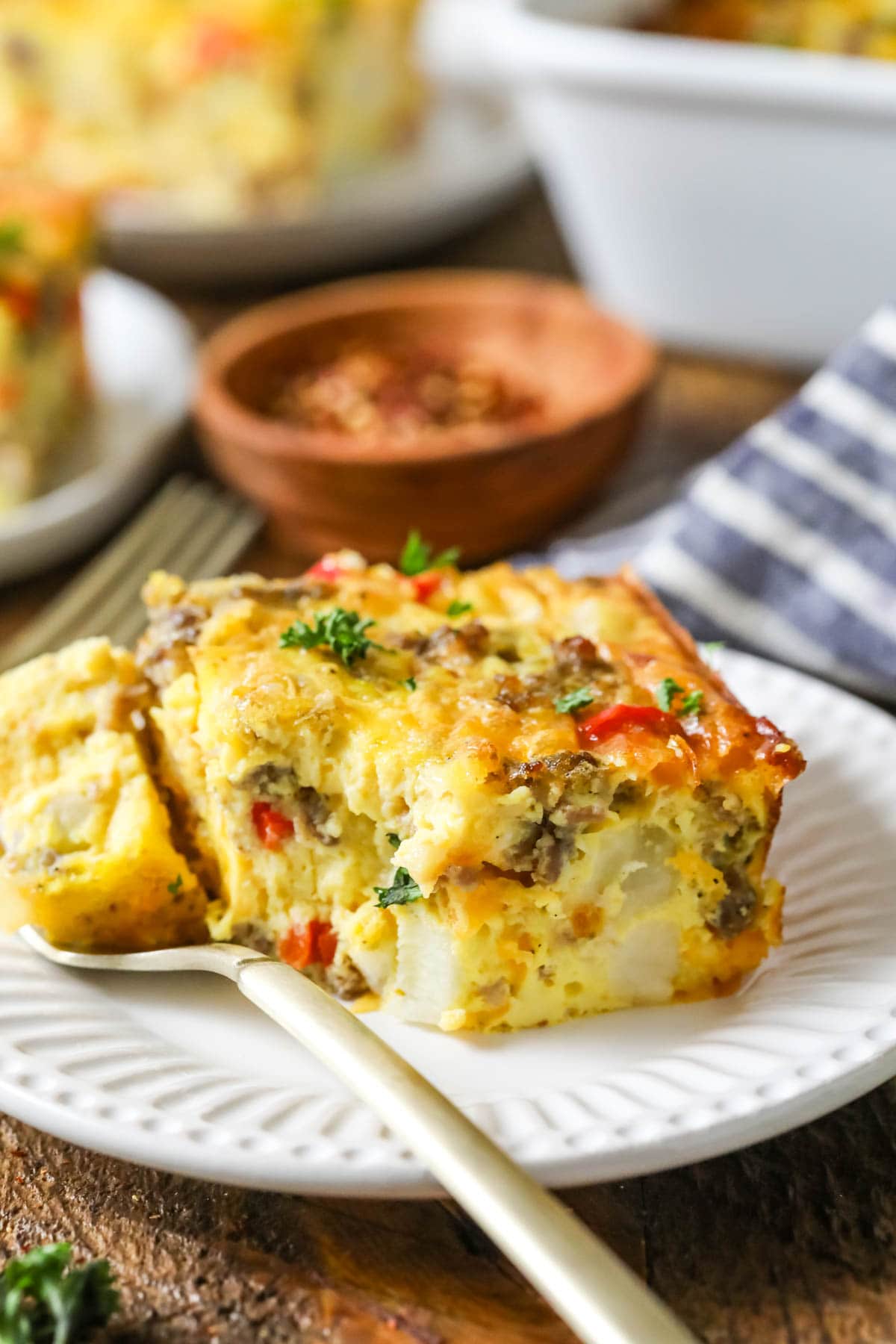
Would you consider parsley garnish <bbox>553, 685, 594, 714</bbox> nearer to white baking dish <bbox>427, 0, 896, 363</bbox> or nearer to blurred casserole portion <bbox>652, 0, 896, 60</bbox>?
white baking dish <bbox>427, 0, 896, 363</bbox>

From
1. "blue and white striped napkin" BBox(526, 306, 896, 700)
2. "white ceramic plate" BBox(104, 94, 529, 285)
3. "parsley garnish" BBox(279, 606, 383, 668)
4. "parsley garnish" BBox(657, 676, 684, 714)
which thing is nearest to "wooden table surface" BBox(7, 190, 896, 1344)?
"parsley garnish" BBox(657, 676, 684, 714)

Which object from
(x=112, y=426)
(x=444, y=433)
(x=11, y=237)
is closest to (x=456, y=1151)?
(x=444, y=433)

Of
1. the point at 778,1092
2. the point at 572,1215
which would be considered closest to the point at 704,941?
the point at 778,1092

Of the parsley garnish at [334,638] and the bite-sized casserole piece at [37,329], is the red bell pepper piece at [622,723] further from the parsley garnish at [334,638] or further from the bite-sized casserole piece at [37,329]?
the bite-sized casserole piece at [37,329]

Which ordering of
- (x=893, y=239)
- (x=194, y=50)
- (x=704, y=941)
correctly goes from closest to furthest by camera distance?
(x=704, y=941), (x=893, y=239), (x=194, y=50)

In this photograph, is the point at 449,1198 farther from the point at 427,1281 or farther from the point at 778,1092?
the point at 778,1092

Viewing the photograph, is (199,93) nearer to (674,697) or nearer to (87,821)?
(87,821)
